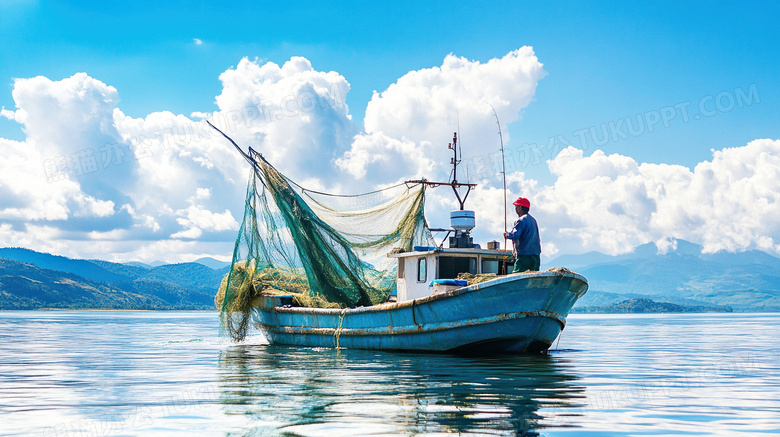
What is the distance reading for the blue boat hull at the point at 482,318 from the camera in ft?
54.7

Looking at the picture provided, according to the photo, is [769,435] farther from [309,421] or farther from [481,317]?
[481,317]

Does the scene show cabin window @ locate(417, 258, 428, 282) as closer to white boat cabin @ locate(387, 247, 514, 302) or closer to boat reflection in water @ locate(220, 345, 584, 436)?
white boat cabin @ locate(387, 247, 514, 302)

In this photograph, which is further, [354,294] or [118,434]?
[354,294]

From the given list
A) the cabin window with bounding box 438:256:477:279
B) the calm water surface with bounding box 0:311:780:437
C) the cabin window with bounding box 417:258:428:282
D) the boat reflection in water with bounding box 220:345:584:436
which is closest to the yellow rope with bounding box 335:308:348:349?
the cabin window with bounding box 417:258:428:282

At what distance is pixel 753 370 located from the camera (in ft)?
52.0

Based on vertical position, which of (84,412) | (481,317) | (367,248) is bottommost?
(84,412)

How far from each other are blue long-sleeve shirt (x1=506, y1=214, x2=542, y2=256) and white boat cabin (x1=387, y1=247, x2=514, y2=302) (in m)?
2.16

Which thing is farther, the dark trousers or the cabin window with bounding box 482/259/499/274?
the cabin window with bounding box 482/259/499/274

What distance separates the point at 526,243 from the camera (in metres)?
17.2

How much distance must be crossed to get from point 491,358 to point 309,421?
9.99m

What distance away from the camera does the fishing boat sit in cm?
1683

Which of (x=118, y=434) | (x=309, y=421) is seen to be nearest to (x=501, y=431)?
(x=309, y=421)

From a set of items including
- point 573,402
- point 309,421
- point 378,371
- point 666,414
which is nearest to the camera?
point 309,421

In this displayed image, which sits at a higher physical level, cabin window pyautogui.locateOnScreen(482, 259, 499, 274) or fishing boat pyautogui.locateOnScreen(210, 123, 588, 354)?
cabin window pyautogui.locateOnScreen(482, 259, 499, 274)
